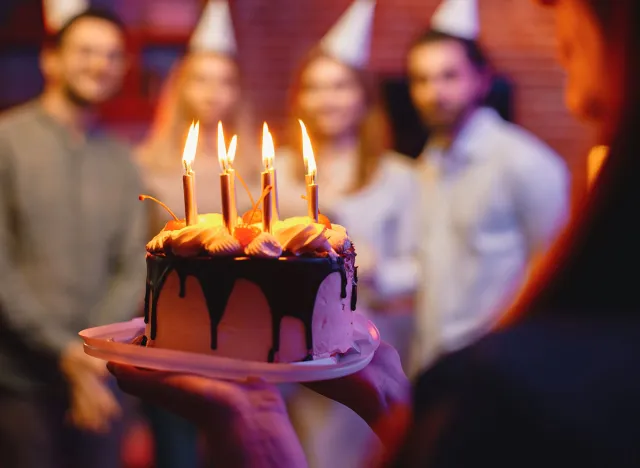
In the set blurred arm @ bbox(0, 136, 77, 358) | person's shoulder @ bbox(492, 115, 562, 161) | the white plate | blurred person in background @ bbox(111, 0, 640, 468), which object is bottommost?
blurred arm @ bbox(0, 136, 77, 358)

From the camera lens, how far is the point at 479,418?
531 mm

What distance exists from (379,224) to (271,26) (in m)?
2.13

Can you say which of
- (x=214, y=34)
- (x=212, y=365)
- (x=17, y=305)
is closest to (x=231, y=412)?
(x=212, y=365)

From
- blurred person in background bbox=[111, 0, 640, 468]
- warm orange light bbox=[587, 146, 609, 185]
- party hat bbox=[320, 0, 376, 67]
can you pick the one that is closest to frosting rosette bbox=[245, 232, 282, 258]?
warm orange light bbox=[587, 146, 609, 185]

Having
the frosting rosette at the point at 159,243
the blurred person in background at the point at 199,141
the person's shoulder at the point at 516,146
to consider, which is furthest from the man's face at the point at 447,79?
the frosting rosette at the point at 159,243

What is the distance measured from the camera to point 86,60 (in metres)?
2.88

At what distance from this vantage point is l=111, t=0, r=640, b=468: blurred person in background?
519 mm

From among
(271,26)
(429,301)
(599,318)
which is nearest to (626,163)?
(599,318)

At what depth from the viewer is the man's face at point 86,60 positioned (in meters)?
2.87

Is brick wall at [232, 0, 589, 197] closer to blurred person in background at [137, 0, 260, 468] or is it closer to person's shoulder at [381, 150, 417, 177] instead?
blurred person in background at [137, 0, 260, 468]

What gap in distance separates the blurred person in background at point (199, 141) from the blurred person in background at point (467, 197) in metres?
0.88

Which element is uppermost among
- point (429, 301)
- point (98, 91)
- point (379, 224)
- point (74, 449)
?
point (98, 91)

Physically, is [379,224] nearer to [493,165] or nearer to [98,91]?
[493,165]

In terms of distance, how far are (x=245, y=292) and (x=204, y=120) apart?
2113 mm
